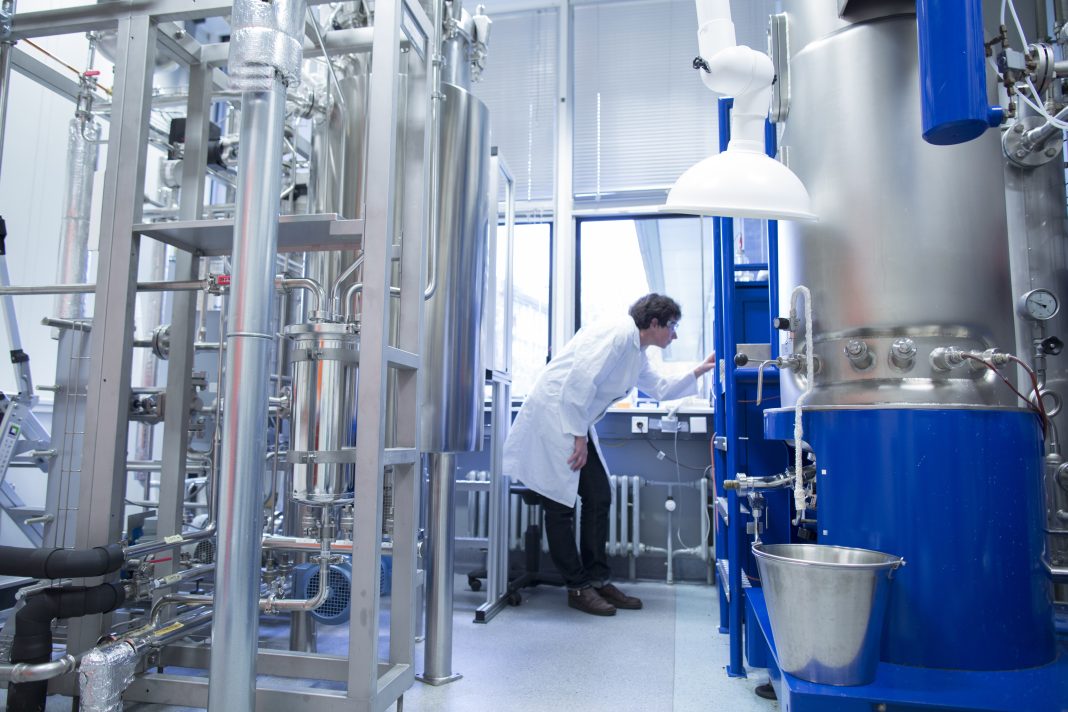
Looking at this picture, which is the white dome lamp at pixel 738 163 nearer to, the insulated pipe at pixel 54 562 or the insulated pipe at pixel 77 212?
the insulated pipe at pixel 54 562

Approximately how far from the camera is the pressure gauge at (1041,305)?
137cm

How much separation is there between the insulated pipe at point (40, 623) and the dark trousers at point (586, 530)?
1794 millimetres

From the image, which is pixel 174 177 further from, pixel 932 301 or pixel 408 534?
pixel 932 301

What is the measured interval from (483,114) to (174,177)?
154 cm

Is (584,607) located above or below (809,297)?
below

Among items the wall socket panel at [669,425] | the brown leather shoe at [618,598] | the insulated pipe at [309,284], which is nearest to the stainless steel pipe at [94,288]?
the insulated pipe at [309,284]

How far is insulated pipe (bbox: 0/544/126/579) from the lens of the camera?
136cm

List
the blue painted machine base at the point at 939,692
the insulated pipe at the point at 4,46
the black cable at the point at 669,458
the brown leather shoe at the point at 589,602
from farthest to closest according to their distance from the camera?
the black cable at the point at 669,458 < the brown leather shoe at the point at 589,602 < the insulated pipe at the point at 4,46 < the blue painted machine base at the point at 939,692

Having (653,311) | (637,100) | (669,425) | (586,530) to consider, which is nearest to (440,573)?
(586,530)

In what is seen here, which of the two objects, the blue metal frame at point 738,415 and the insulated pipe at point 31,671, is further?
the blue metal frame at point 738,415

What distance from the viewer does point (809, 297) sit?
1.52 metres

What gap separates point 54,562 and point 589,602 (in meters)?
1.95

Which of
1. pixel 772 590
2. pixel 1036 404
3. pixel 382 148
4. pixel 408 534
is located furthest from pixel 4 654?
pixel 1036 404

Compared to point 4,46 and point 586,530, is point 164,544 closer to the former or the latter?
point 4,46
